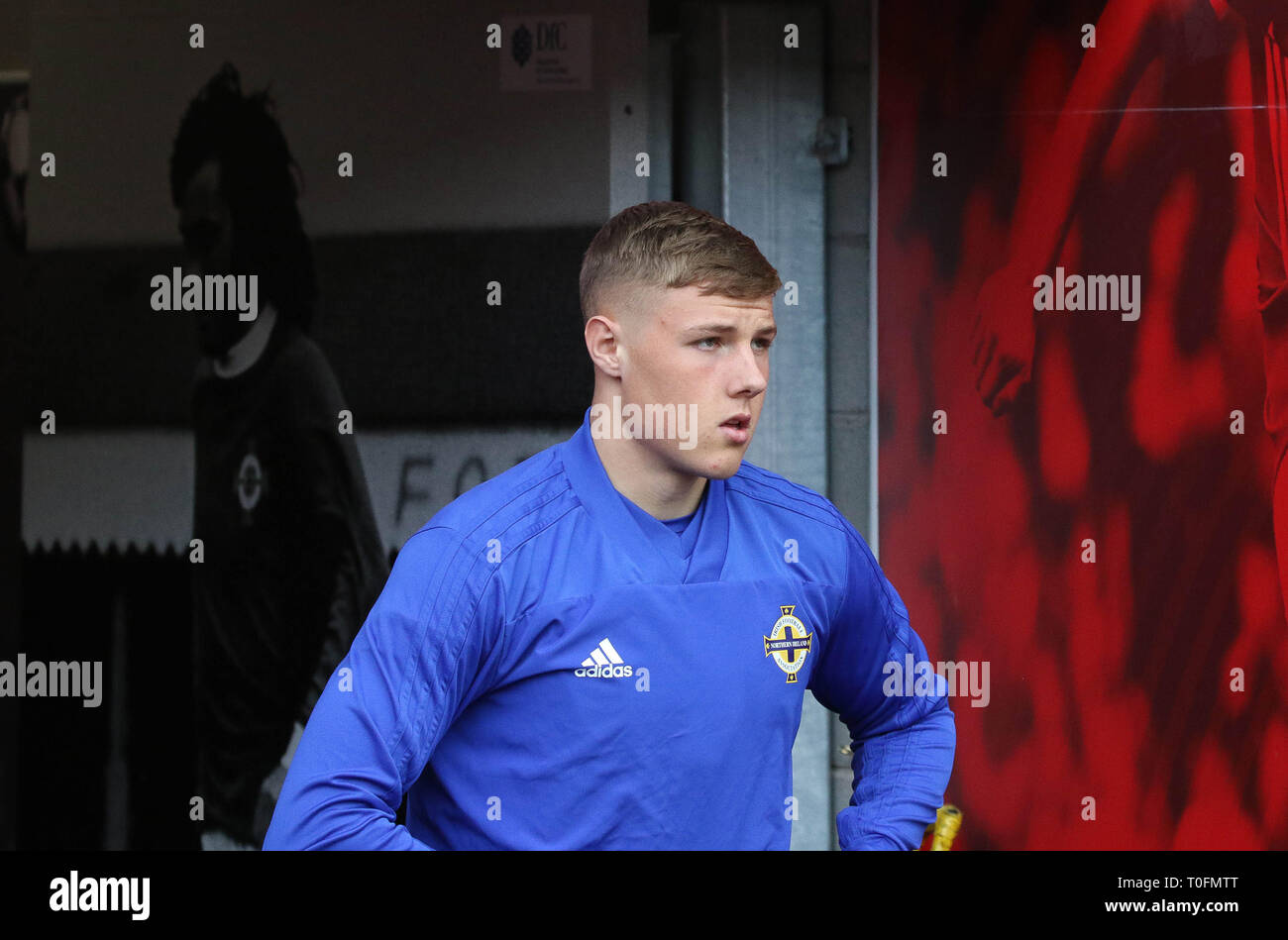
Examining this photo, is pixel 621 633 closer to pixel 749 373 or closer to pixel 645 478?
pixel 645 478

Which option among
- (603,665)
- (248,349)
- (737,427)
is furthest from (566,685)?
(248,349)

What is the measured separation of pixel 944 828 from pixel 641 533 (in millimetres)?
1703

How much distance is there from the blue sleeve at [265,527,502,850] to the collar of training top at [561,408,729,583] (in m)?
0.26

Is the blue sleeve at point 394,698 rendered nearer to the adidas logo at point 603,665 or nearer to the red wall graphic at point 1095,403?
the adidas logo at point 603,665

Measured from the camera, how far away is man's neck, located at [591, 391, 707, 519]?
211cm

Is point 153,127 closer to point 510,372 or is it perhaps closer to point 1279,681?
point 510,372

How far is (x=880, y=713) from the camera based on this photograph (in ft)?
7.70

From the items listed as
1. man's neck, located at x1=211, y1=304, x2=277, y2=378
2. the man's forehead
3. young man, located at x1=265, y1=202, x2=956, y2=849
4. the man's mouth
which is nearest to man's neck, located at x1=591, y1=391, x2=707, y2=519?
young man, located at x1=265, y1=202, x2=956, y2=849

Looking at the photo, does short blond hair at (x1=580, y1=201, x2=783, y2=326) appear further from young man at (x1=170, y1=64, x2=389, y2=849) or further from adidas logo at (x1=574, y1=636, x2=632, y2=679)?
young man at (x1=170, y1=64, x2=389, y2=849)

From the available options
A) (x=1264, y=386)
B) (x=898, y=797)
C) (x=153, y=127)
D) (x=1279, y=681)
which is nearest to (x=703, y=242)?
(x=898, y=797)

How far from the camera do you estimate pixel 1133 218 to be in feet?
10.6

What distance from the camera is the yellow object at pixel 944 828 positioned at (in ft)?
10.7

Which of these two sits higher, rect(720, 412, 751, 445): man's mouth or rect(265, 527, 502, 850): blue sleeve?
rect(720, 412, 751, 445): man's mouth

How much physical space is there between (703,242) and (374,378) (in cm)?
203
